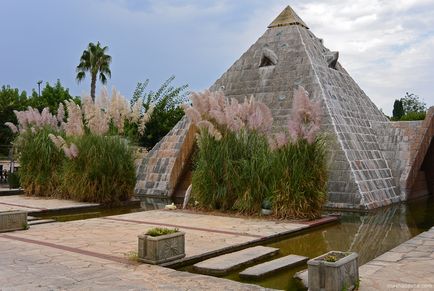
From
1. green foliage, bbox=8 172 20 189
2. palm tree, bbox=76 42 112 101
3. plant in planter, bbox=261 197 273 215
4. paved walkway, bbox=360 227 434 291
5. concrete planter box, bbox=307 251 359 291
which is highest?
palm tree, bbox=76 42 112 101

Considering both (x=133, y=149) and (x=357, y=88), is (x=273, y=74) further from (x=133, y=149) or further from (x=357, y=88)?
(x=133, y=149)

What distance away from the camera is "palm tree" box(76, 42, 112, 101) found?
3444 cm

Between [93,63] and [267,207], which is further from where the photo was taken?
[93,63]

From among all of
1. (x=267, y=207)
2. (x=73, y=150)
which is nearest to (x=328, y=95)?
(x=267, y=207)

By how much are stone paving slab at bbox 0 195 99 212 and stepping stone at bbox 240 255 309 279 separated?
5.94 metres

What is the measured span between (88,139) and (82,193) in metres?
1.25

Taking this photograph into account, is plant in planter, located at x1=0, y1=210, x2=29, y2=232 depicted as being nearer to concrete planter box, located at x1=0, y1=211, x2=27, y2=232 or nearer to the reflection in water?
concrete planter box, located at x1=0, y1=211, x2=27, y2=232

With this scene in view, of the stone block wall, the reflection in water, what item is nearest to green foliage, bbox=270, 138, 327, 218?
the reflection in water

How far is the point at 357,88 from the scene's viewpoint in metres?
15.1

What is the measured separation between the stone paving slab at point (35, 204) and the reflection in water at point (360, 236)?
524cm

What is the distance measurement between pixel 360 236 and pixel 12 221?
18.1 ft

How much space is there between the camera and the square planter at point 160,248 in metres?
5.47

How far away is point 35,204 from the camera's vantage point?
35.7 ft

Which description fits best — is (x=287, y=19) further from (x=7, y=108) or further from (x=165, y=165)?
(x=7, y=108)
